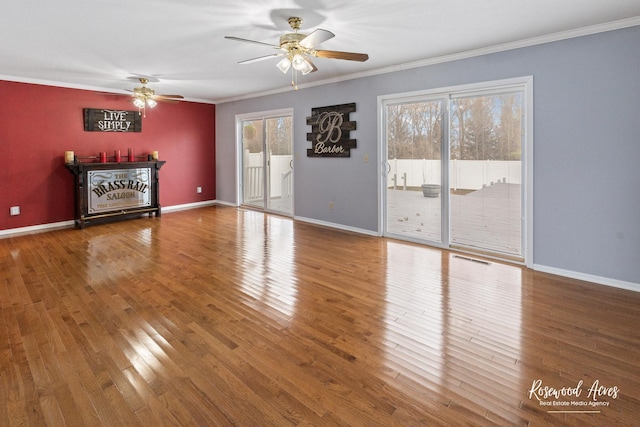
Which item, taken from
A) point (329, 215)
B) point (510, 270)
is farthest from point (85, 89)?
point (510, 270)

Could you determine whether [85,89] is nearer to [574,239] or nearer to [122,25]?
[122,25]

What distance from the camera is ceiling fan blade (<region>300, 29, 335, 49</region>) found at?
2.81 metres

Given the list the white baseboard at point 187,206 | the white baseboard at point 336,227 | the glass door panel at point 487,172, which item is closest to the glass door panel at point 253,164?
the white baseboard at point 336,227

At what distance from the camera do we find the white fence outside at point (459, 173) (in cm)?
422

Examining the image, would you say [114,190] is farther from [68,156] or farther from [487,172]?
[487,172]

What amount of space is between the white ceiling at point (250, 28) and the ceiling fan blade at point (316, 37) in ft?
0.85

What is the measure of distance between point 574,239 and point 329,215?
11.4 ft

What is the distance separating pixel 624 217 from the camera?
3408 mm

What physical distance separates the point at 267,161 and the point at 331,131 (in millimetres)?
2013

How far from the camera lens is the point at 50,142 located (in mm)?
6008

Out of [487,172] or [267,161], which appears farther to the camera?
[267,161]

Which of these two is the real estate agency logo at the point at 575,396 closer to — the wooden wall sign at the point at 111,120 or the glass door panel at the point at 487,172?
the glass door panel at the point at 487,172

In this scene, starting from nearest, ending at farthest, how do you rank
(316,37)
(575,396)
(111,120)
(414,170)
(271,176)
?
(575,396) → (316,37) → (414,170) → (111,120) → (271,176)

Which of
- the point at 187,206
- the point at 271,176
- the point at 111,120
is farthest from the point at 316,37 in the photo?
the point at 187,206
